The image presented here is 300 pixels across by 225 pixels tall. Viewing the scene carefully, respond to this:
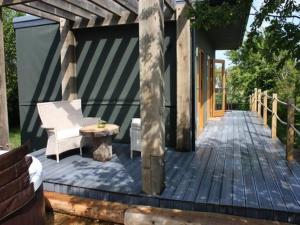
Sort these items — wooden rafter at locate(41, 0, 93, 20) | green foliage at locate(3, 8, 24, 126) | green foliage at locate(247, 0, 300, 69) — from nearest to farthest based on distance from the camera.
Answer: green foliage at locate(247, 0, 300, 69) → wooden rafter at locate(41, 0, 93, 20) → green foliage at locate(3, 8, 24, 126)

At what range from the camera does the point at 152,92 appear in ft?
10.1

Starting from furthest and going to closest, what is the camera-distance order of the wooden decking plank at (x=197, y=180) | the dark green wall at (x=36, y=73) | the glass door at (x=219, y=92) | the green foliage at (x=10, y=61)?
1. the green foliage at (x=10, y=61)
2. the glass door at (x=219, y=92)
3. the dark green wall at (x=36, y=73)
4. the wooden decking plank at (x=197, y=180)

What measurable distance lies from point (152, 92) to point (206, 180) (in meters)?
1.29

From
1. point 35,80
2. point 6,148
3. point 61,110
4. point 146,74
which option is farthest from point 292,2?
point 35,80

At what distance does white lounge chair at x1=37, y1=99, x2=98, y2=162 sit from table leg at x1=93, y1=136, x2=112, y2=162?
433 mm

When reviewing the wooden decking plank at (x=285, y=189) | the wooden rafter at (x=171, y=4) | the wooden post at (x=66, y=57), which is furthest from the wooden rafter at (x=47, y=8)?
the wooden decking plank at (x=285, y=189)

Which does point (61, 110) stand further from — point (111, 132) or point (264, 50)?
point (264, 50)

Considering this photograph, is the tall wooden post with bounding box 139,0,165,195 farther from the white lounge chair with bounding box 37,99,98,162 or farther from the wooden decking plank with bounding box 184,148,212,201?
the white lounge chair with bounding box 37,99,98,162

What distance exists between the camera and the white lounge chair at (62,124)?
4504 mm

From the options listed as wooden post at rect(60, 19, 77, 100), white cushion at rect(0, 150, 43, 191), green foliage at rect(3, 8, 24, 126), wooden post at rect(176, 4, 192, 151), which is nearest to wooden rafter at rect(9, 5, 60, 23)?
wooden post at rect(60, 19, 77, 100)

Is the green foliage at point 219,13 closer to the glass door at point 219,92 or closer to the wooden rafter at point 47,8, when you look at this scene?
the wooden rafter at point 47,8

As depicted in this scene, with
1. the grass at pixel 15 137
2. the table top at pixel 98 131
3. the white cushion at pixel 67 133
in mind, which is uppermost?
the table top at pixel 98 131

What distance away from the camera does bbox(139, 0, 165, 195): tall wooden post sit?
9.87 ft

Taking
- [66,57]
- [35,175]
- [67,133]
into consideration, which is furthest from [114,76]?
[35,175]
